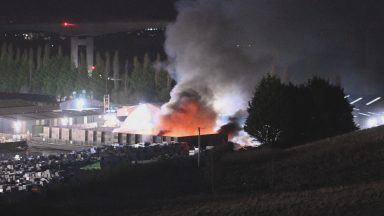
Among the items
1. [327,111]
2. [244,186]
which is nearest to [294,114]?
[327,111]

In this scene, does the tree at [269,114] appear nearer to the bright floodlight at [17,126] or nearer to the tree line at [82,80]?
the bright floodlight at [17,126]

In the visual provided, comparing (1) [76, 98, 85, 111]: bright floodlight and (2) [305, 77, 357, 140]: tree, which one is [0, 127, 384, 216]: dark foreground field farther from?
(1) [76, 98, 85, 111]: bright floodlight

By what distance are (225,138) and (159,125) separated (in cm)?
503

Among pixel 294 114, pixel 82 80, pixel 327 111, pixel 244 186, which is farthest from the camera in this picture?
pixel 82 80

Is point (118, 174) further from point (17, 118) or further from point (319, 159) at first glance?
point (17, 118)

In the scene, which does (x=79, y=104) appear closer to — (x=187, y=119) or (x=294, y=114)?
(x=187, y=119)

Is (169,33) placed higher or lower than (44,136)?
higher

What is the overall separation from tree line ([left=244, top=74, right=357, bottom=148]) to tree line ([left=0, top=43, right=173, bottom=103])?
31.5 metres

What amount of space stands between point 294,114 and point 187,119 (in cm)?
1152

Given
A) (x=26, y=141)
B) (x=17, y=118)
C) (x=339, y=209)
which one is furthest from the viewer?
(x=17, y=118)

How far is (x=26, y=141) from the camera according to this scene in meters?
46.0

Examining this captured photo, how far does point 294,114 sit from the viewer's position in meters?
34.1

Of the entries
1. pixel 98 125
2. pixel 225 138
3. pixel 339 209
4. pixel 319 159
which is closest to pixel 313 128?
pixel 225 138

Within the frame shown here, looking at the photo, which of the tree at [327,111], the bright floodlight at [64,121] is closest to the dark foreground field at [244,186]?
the tree at [327,111]
